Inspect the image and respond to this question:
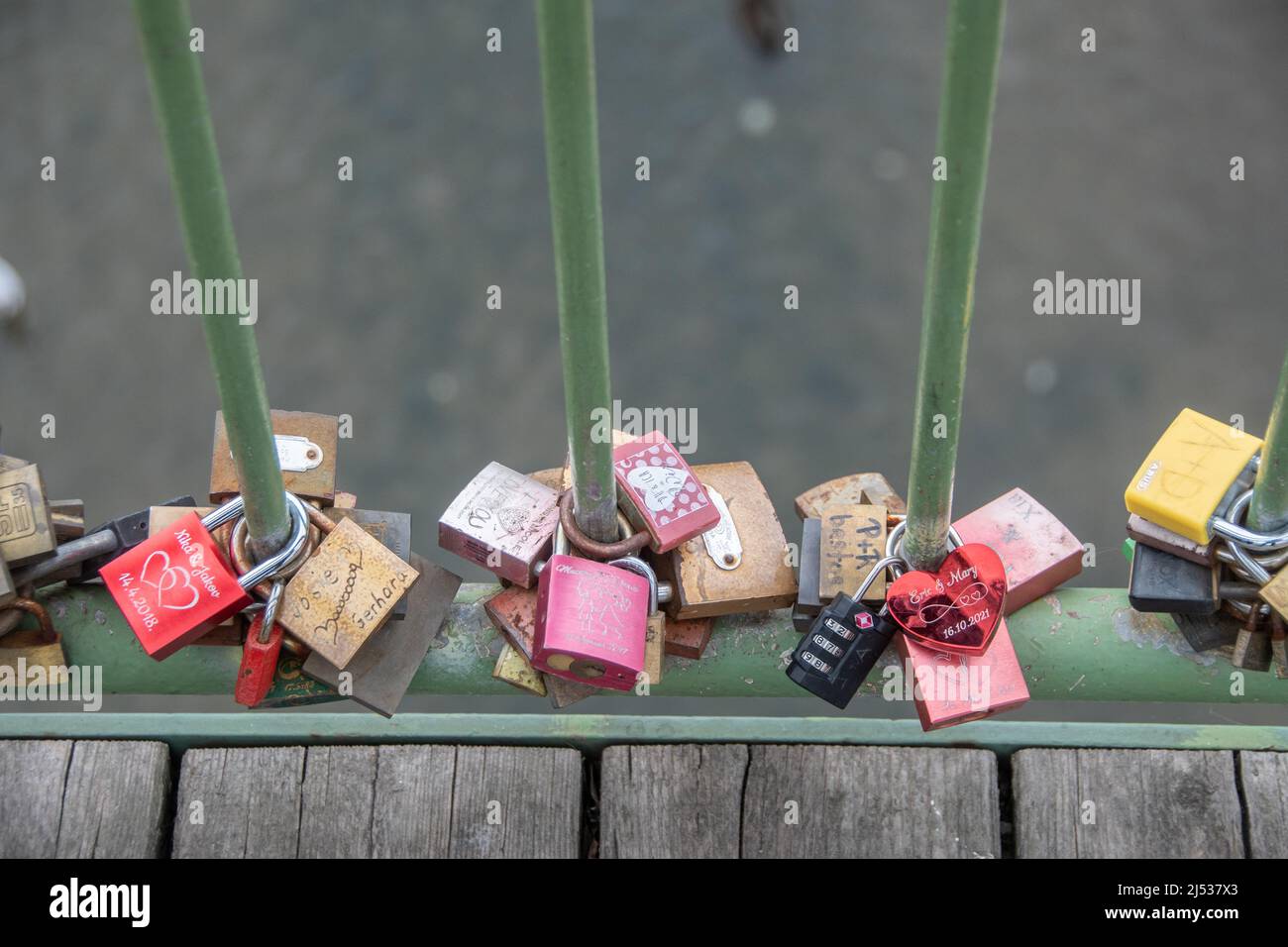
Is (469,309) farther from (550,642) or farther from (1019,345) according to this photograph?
(550,642)

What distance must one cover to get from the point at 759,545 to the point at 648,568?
147 millimetres

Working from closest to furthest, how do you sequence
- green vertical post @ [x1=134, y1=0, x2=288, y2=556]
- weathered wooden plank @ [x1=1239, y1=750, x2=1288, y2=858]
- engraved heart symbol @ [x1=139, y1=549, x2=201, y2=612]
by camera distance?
1. green vertical post @ [x1=134, y1=0, x2=288, y2=556]
2. engraved heart symbol @ [x1=139, y1=549, x2=201, y2=612]
3. weathered wooden plank @ [x1=1239, y1=750, x2=1288, y2=858]

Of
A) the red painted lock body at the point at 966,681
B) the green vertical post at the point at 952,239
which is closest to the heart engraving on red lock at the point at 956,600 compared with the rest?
the red painted lock body at the point at 966,681

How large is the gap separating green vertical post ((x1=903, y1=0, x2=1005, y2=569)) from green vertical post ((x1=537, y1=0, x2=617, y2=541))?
28 cm

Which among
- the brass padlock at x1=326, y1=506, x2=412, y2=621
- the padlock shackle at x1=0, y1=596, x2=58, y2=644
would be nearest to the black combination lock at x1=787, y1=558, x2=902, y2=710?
the brass padlock at x1=326, y1=506, x2=412, y2=621

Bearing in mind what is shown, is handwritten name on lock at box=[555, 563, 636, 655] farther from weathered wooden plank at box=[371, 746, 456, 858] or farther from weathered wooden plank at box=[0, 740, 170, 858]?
weathered wooden plank at box=[0, 740, 170, 858]

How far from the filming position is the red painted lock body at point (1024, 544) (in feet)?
5.58

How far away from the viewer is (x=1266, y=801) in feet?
6.36

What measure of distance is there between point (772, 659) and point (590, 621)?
225mm

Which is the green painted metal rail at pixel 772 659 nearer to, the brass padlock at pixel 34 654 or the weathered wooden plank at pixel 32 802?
the brass padlock at pixel 34 654

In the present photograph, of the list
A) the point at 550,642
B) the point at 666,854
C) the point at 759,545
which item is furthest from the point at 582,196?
the point at 666,854

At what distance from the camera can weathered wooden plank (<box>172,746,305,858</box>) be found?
1956mm

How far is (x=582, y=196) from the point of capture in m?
1.21

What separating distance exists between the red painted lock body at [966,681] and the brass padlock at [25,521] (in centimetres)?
99
